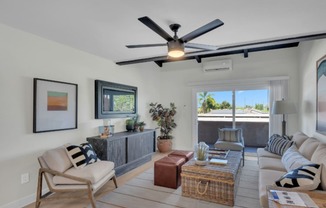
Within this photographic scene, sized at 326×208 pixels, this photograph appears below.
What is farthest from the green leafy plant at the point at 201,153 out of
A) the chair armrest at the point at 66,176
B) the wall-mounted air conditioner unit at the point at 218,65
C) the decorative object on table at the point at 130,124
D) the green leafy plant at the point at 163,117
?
the wall-mounted air conditioner unit at the point at 218,65

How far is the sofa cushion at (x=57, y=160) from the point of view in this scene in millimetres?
2576

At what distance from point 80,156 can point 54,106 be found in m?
0.95

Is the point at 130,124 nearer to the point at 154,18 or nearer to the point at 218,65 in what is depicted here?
the point at 154,18

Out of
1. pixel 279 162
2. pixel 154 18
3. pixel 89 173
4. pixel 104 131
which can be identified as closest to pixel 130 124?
pixel 104 131

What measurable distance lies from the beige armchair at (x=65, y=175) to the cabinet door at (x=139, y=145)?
4.06 feet

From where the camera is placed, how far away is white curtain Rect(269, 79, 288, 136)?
468 centimetres

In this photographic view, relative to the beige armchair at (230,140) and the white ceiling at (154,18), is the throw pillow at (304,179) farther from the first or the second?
the beige armchair at (230,140)

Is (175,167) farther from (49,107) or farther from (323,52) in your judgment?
(323,52)

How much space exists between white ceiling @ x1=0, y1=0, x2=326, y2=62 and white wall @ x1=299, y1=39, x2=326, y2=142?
0.76m

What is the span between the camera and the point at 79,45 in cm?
337

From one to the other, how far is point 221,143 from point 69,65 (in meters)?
3.62

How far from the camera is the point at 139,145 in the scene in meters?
4.30

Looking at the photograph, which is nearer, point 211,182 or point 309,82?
point 211,182

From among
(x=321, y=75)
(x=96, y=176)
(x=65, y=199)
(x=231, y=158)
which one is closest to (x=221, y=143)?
(x=231, y=158)
